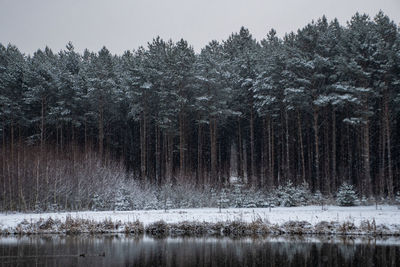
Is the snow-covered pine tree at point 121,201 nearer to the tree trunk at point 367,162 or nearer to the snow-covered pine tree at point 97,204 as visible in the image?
the snow-covered pine tree at point 97,204

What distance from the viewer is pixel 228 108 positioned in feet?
165

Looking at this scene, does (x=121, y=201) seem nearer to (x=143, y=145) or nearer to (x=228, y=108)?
(x=143, y=145)

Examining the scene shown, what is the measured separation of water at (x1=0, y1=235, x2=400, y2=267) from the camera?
1730 cm

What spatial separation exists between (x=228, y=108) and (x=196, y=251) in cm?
3152

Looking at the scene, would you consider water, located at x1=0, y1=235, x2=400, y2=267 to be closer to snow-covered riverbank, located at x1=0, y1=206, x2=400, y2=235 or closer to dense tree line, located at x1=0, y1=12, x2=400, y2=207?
snow-covered riverbank, located at x1=0, y1=206, x2=400, y2=235

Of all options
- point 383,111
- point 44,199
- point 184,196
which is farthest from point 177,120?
point 383,111

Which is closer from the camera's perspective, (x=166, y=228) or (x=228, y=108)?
(x=166, y=228)

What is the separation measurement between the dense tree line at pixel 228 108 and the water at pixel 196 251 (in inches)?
593

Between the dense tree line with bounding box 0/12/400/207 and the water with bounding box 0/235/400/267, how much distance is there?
593 inches

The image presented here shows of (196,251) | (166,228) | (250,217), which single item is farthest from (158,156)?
(196,251)

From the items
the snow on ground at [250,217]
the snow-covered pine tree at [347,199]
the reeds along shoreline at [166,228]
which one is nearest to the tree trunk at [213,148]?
the snow-covered pine tree at [347,199]

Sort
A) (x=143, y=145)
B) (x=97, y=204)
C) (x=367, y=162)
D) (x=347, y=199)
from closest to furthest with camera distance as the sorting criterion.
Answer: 1. (x=347, y=199)
2. (x=97, y=204)
3. (x=367, y=162)
4. (x=143, y=145)

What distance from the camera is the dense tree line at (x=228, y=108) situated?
3950 centimetres

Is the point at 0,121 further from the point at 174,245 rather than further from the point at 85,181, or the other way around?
the point at 174,245
